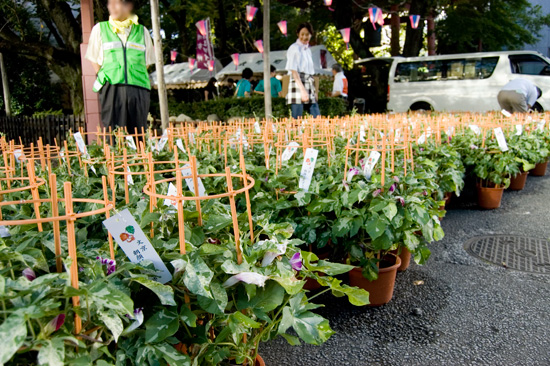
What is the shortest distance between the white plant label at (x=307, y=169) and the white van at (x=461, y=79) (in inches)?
460

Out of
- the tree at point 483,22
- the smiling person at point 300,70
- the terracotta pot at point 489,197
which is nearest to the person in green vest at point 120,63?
the smiling person at point 300,70

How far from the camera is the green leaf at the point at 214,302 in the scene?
1.20 meters

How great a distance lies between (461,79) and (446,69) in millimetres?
564

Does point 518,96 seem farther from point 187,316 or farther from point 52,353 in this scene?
point 52,353

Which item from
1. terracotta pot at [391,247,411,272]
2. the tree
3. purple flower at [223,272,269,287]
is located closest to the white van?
the tree

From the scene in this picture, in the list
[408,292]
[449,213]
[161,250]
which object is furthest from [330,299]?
[449,213]

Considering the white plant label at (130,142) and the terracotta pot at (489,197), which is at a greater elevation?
the white plant label at (130,142)

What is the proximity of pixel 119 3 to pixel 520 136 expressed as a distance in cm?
509

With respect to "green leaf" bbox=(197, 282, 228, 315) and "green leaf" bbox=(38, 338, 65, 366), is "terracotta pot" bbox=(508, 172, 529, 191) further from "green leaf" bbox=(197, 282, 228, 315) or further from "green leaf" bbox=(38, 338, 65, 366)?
"green leaf" bbox=(38, 338, 65, 366)

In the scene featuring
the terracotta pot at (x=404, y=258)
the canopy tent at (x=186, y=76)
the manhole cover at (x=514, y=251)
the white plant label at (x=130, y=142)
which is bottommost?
the manhole cover at (x=514, y=251)

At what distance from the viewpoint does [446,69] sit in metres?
13.7

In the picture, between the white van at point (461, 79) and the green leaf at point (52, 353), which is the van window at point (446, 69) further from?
the green leaf at point (52, 353)

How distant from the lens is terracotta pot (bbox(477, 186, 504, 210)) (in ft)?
16.8

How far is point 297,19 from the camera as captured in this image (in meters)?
18.0
